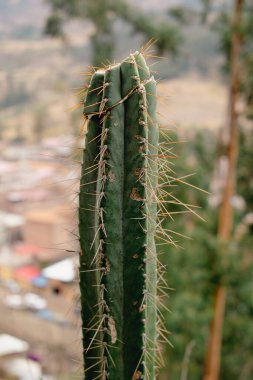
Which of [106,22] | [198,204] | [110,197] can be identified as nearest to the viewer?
[110,197]

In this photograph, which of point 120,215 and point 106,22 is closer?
point 120,215

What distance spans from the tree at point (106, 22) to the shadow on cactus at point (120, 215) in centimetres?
849

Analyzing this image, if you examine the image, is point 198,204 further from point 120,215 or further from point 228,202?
point 120,215

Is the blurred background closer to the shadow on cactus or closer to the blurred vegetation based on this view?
the blurred vegetation

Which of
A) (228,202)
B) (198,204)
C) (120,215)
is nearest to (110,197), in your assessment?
(120,215)

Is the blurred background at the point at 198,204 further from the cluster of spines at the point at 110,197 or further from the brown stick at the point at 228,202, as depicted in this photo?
the cluster of spines at the point at 110,197

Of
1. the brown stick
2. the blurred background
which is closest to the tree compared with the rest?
the blurred background

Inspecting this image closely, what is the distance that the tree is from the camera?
10.2 metres

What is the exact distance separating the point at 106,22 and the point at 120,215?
30.7 ft

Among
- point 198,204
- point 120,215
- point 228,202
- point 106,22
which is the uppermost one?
point 120,215

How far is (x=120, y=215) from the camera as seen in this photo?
176 centimetres

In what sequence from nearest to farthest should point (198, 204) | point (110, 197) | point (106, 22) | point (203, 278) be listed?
point (110, 197) → point (203, 278) → point (198, 204) → point (106, 22)

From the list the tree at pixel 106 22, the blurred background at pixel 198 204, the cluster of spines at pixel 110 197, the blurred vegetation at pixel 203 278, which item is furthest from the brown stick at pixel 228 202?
the cluster of spines at pixel 110 197

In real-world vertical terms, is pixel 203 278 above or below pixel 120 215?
below
